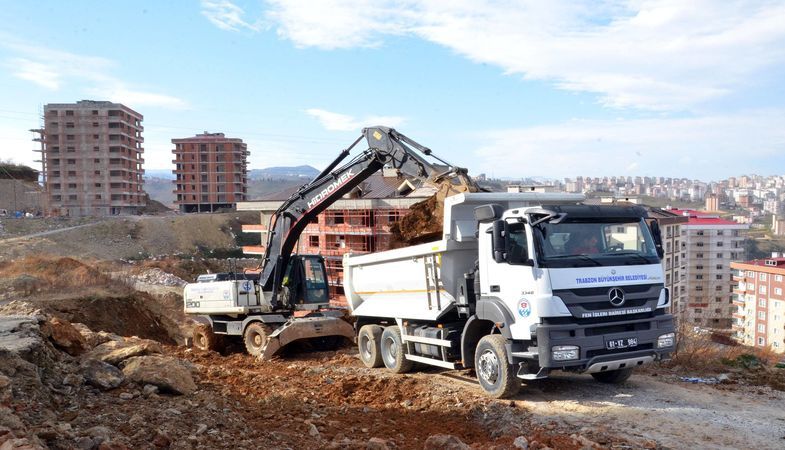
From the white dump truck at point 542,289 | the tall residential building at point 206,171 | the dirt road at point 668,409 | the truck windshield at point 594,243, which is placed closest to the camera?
the dirt road at point 668,409

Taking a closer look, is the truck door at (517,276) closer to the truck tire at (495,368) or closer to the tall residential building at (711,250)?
the truck tire at (495,368)

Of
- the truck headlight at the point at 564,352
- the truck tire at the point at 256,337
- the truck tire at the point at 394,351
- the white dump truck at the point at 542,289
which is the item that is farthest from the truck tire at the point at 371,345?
the truck headlight at the point at 564,352

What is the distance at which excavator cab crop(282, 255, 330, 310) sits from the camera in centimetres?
1506

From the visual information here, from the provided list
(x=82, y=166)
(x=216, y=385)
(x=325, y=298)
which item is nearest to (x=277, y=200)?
(x=325, y=298)

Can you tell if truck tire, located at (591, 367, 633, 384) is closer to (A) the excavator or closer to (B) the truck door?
(B) the truck door

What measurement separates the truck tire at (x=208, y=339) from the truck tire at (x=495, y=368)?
8.85 m

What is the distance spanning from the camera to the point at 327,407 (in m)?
8.68

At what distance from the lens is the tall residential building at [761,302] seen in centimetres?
6116

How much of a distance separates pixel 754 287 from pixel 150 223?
64.2m

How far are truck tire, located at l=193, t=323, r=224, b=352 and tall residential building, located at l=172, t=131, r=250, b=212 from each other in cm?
7959

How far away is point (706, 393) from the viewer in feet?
30.0

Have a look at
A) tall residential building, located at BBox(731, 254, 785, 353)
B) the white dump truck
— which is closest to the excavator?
the white dump truck

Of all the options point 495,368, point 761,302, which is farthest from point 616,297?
point 761,302

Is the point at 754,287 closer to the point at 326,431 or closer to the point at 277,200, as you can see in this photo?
the point at 277,200
